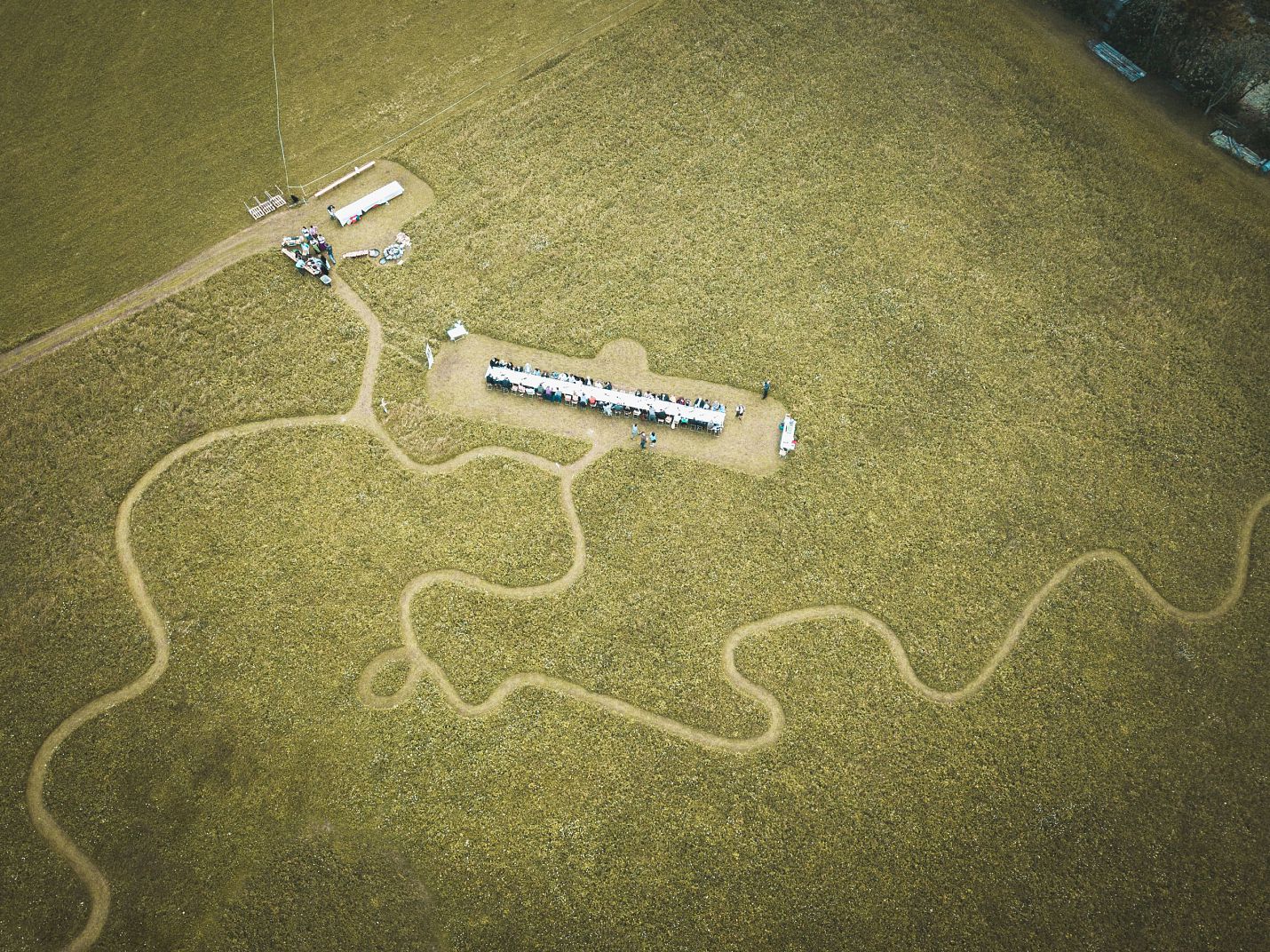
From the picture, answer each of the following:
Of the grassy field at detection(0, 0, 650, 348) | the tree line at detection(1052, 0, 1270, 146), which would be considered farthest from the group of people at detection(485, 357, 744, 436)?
the tree line at detection(1052, 0, 1270, 146)

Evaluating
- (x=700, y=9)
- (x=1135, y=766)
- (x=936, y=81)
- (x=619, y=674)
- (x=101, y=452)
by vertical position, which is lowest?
(x=101, y=452)

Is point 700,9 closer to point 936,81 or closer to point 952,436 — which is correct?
point 936,81

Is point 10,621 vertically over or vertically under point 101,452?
under

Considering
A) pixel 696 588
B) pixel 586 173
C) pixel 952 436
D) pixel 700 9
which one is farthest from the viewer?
pixel 700 9

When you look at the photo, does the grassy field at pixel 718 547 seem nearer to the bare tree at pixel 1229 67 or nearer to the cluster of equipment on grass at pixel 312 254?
the cluster of equipment on grass at pixel 312 254

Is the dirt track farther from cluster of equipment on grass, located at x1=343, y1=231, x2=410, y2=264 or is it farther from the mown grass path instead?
the mown grass path

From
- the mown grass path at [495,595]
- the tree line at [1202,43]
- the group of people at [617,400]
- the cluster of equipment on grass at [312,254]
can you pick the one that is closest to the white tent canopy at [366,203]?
the cluster of equipment on grass at [312,254]

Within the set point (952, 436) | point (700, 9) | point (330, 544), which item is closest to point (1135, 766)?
point (952, 436)
